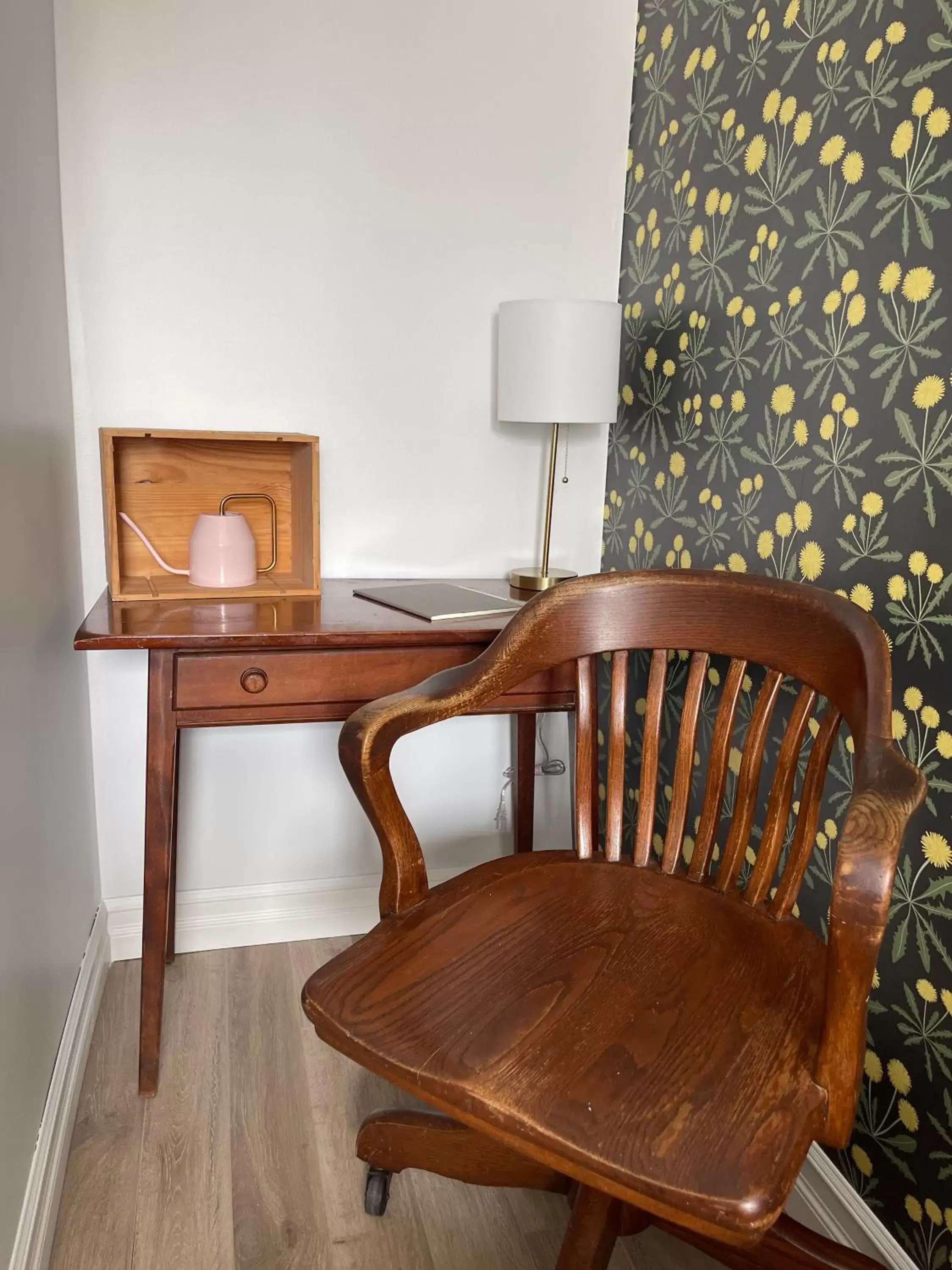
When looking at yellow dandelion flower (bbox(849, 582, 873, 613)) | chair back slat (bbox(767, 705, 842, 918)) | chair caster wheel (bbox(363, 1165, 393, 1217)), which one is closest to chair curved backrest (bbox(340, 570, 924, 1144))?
chair back slat (bbox(767, 705, 842, 918))

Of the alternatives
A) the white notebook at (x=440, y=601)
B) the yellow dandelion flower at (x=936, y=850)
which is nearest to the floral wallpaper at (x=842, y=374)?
the yellow dandelion flower at (x=936, y=850)

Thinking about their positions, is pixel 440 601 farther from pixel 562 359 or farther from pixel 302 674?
pixel 562 359

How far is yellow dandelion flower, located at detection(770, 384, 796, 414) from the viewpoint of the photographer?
1291mm

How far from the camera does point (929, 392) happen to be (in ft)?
3.39

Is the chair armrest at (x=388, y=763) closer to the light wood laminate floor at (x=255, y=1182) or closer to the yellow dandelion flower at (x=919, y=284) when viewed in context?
the light wood laminate floor at (x=255, y=1182)

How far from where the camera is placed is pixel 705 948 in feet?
3.25

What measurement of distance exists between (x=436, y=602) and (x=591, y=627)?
16.2 inches

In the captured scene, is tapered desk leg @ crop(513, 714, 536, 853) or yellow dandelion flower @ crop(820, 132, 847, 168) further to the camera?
tapered desk leg @ crop(513, 714, 536, 853)

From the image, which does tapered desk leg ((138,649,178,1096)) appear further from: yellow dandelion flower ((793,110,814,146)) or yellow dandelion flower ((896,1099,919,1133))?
yellow dandelion flower ((793,110,814,146))

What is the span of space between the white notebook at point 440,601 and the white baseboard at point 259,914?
65cm

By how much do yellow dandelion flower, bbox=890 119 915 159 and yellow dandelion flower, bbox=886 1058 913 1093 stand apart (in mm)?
1064

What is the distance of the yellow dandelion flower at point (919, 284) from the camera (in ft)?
3.38

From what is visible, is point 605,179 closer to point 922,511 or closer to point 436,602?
point 436,602

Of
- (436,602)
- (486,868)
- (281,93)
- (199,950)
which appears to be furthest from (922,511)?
(199,950)
